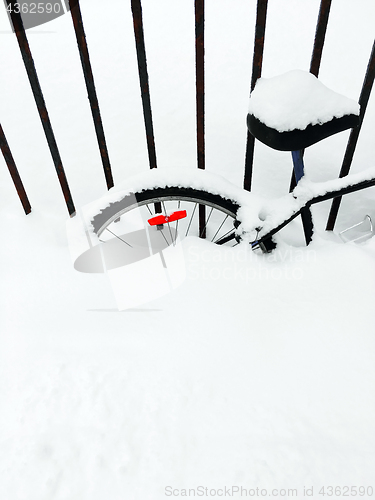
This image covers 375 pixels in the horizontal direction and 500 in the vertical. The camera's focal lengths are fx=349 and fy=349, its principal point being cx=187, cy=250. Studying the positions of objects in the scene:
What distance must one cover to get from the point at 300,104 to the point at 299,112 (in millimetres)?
27

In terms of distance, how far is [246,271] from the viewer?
4.66 feet

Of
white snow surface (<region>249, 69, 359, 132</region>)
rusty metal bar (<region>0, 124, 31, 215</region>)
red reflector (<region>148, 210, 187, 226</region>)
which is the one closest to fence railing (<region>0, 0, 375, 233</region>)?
rusty metal bar (<region>0, 124, 31, 215</region>)

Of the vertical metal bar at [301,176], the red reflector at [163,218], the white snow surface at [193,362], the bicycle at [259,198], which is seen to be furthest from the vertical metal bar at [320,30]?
the red reflector at [163,218]

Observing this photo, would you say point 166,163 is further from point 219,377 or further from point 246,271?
point 219,377

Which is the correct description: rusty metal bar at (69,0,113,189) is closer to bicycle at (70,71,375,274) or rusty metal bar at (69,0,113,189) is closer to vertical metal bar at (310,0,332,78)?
bicycle at (70,71,375,274)

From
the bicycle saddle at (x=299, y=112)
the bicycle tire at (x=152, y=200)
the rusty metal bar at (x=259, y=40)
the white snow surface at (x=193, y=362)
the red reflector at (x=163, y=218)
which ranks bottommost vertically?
the white snow surface at (x=193, y=362)

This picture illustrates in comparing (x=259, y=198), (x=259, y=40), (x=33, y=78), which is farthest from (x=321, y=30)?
(x=33, y=78)

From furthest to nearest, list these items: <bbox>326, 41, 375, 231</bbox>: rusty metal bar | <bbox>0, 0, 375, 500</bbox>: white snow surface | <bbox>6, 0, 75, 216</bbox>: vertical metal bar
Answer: <bbox>326, 41, 375, 231</bbox>: rusty metal bar, <bbox>6, 0, 75, 216</bbox>: vertical metal bar, <bbox>0, 0, 375, 500</bbox>: white snow surface

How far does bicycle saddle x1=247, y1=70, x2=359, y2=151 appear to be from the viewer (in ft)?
4.00

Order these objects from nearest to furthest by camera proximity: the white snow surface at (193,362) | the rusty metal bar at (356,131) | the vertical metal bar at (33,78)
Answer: the white snow surface at (193,362)
the vertical metal bar at (33,78)
the rusty metal bar at (356,131)

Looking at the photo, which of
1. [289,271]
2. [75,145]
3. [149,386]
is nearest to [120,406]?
[149,386]

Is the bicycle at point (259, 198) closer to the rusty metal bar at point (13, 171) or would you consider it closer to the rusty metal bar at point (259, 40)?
the rusty metal bar at point (259, 40)

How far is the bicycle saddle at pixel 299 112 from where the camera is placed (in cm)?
122

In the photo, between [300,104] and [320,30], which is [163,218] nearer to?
[300,104]
